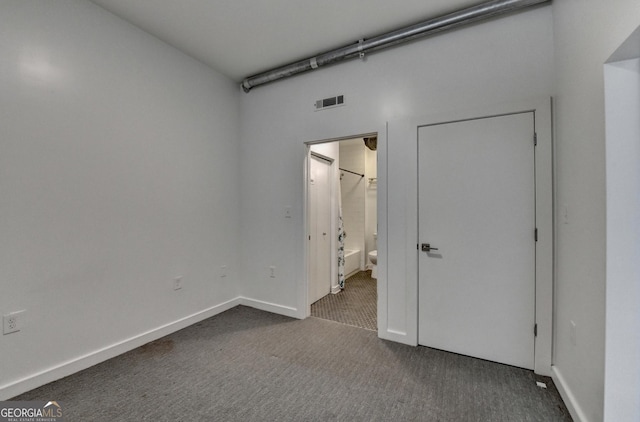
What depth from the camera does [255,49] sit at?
9.36 ft

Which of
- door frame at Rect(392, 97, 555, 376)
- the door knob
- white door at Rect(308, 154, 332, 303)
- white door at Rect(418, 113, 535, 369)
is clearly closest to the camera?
door frame at Rect(392, 97, 555, 376)

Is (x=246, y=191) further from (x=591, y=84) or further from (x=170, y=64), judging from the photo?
(x=591, y=84)

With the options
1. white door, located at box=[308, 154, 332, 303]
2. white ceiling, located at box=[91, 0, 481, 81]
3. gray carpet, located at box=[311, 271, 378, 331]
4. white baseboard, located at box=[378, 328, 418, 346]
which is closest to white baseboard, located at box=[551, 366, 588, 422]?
white baseboard, located at box=[378, 328, 418, 346]

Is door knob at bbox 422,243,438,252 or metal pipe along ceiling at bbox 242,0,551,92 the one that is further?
door knob at bbox 422,243,438,252

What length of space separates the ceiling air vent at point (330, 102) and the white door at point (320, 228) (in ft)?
2.55

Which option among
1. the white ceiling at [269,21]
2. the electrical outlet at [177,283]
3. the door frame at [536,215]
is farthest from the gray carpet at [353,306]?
the white ceiling at [269,21]

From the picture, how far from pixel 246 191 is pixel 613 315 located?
10.9 feet

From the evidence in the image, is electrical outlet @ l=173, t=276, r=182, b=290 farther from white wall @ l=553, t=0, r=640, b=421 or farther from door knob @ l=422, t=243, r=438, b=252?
white wall @ l=553, t=0, r=640, b=421

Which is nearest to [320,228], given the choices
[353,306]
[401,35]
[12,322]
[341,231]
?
[341,231]

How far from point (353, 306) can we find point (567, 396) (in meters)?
2.15

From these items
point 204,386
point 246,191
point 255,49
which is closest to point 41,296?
point 204,386

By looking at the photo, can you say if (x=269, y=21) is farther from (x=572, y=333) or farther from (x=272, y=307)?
(x=572, y=333)

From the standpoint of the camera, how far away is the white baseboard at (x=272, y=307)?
3.22 m

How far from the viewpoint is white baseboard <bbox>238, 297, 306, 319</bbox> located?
3.22m
